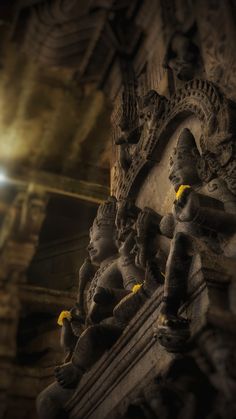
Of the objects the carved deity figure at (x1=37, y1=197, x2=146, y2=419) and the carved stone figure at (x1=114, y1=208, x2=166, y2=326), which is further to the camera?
the carved deity figure at (x1=37, y1=197, x2=146, y2=419)

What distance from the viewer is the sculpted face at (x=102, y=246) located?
4.80m

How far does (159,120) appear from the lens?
476 centimetres

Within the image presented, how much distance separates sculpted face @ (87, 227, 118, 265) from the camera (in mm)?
4805

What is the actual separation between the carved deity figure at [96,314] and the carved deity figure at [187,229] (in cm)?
70

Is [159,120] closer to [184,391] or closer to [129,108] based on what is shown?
[129,108]

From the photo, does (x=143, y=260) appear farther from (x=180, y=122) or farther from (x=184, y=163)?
(x=180, y=122)

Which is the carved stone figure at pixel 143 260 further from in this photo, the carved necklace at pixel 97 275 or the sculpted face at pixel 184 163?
the sculpted face at pixel 184 163

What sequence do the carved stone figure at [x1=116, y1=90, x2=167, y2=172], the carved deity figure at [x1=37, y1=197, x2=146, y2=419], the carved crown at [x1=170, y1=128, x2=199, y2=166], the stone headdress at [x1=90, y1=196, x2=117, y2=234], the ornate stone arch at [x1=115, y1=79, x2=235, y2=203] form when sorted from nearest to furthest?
the carved deity figure at [x1=37, y1=197, x2=146, y2=419], the ornate stone arch at [x1=115, y1=79, x2=235, y2=203], the carved crown at [x1=170, y1=128, x2=199, y2=166], the carved stone figure at [x1=116, y1=90, x2=167, y2=172], the stone headdress at [x1=90, y1=196, x2=117, y2=234]

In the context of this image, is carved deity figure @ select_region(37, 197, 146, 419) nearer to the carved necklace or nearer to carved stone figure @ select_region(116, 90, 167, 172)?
the carved necklace

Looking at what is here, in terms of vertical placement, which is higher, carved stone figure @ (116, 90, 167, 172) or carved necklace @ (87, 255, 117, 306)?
carved stone figure @ (116, 90, 167, 172)

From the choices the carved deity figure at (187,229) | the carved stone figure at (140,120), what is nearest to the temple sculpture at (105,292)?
the carved deity figure at (187,229)

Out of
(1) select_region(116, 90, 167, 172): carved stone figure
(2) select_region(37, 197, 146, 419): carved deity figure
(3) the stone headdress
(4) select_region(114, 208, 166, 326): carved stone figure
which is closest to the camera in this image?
(4) select_region(114, 208, 166, 326): carved stone figure

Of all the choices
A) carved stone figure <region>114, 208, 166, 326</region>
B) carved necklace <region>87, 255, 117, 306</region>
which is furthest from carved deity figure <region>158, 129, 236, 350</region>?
carved necklace <region>87, 255, 117, 306</region>

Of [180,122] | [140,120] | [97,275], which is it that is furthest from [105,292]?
[140,120]
